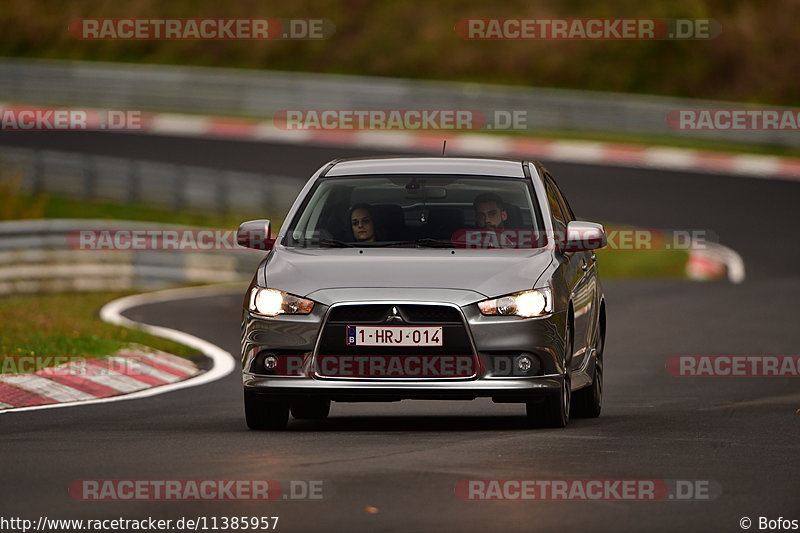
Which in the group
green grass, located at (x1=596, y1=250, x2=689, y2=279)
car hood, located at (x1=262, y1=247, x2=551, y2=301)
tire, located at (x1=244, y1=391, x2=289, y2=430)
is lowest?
green grass, located at (x1=596, y1=250, x2=689, y2=279)

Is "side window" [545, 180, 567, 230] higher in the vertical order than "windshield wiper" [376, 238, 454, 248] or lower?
higher

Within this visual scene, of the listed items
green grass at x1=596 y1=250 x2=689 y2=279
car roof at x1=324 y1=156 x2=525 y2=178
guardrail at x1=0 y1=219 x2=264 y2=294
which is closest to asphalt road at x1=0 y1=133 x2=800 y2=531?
car roof at x1=324 y1=156 x2=525 y2=178

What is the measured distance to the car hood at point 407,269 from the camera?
10969 millimetres

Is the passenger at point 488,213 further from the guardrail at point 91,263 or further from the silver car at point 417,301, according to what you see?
the guardrail at point 91,263

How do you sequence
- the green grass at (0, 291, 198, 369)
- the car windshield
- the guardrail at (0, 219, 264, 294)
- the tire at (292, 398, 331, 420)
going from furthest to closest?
the guardrail at (0, 219, 264, 294) → the green grass at (0, 291, 198, 369) → the tire at (292, 398, 331, 420) → the car windshield

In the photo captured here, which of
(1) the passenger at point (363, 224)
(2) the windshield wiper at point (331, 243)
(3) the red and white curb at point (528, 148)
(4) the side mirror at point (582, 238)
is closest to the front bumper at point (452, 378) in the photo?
(4) the side mirror at point (582, 238)

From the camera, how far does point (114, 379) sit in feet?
48.0

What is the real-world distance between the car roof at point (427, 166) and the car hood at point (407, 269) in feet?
2.67

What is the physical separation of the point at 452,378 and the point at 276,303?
1125 mm

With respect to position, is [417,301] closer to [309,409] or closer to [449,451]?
[449,451]

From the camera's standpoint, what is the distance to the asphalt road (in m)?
8.19

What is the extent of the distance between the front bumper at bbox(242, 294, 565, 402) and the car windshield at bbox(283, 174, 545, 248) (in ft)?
2.91

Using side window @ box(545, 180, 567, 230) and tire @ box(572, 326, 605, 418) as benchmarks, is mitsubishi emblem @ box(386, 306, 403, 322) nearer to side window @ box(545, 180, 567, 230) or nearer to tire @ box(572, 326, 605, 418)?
side window @ box(545, 180, 567, 230)

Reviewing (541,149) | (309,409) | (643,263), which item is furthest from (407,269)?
(541,149)
